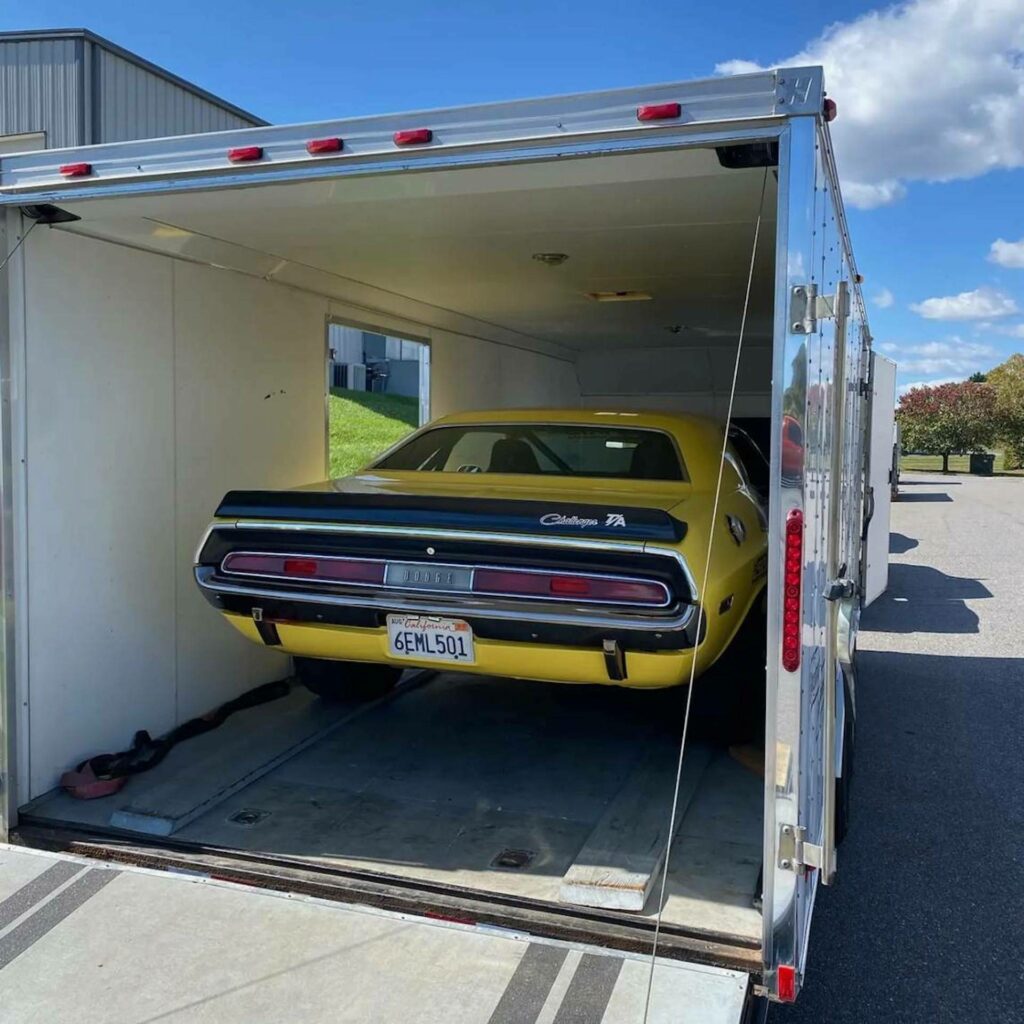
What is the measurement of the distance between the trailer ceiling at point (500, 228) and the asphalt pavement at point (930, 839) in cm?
265

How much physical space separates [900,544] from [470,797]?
1279cm

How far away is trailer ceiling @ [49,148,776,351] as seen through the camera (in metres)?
3.10

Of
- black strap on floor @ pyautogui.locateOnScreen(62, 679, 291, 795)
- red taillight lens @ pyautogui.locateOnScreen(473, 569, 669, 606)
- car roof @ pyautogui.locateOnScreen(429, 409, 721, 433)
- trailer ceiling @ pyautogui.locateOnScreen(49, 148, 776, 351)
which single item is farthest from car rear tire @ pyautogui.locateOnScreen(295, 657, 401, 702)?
trailer ceiling @ pyautogui.locateOnScreen(49, 148, 776, 351)

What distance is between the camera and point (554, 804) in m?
3.99

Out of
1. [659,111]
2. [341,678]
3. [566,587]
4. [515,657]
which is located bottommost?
[341,678]

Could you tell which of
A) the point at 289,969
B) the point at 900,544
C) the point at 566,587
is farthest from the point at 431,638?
the point at 900,544

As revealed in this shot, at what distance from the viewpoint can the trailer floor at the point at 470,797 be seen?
3.35 metres

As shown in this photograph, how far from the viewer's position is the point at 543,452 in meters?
4.93

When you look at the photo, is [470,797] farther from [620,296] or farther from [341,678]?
[620,296]

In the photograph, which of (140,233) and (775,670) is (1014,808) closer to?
(775,670)

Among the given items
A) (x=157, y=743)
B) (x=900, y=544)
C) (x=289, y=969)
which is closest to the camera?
(x=289, y=969)

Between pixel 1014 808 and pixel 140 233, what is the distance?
4.81m

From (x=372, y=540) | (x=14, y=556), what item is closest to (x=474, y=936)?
(x=372, y=540)

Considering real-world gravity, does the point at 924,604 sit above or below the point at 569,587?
below
